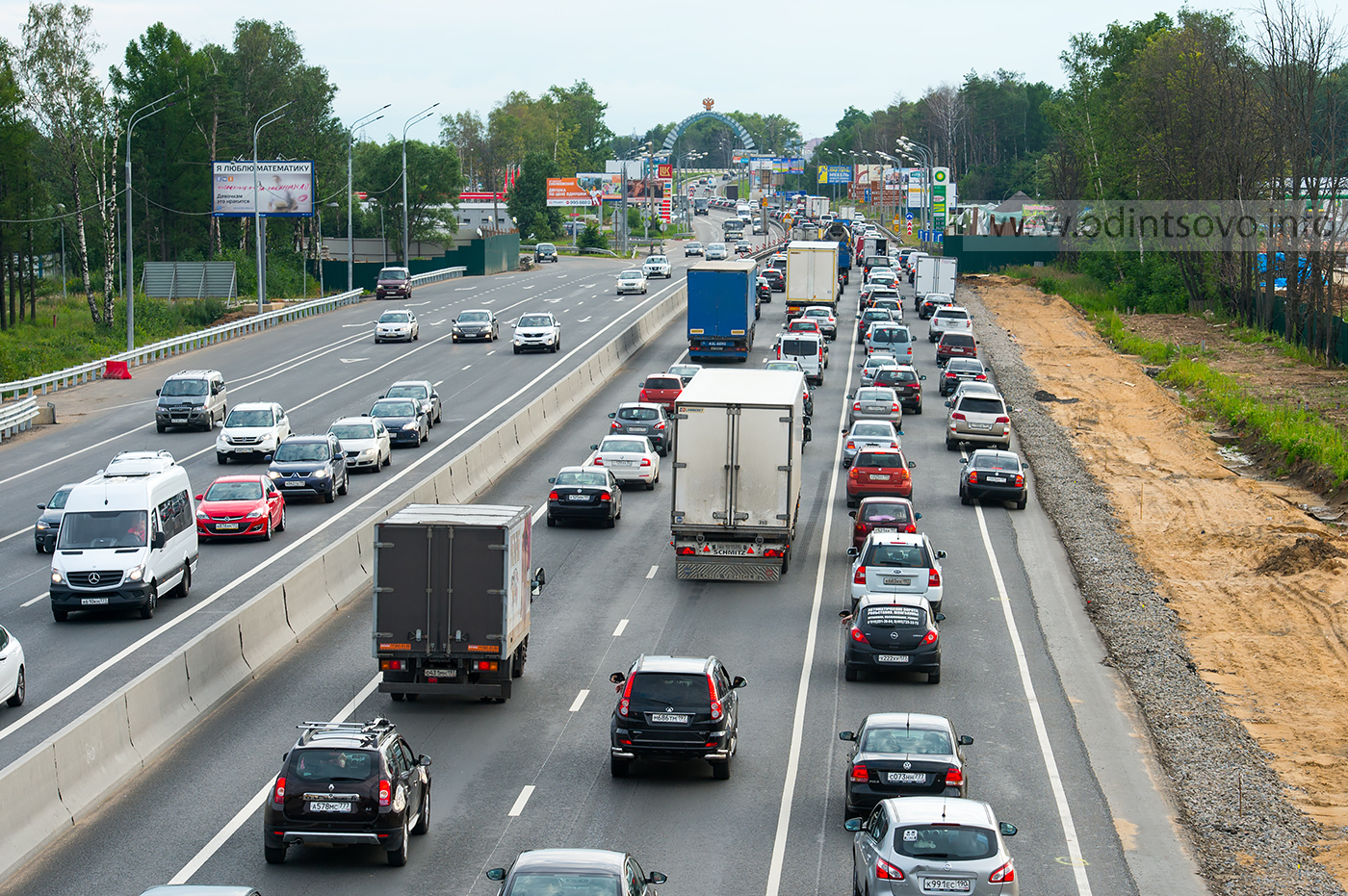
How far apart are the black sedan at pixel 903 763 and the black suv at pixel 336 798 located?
16.6 ft

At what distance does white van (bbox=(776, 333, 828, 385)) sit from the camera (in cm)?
5722

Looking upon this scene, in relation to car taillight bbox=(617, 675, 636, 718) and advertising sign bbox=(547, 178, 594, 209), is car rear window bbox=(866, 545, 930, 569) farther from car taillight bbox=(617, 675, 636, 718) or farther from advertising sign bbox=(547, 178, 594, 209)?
advertising sign bbox=(547, 178, 594, 209)

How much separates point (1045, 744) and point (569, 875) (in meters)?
10.8

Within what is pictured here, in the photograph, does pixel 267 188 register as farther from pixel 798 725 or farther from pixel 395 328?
pixel 798 725

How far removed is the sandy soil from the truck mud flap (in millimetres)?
7968

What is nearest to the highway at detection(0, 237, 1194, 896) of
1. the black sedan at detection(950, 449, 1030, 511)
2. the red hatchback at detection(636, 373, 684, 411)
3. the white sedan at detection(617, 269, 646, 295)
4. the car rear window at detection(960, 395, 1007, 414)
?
the black sedan at detection(950, 449, 1030, 511)

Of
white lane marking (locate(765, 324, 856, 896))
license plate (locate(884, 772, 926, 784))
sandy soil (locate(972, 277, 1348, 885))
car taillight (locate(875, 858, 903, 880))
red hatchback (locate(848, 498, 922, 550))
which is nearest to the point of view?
car taillight (locate(875, 858, 903, 880))

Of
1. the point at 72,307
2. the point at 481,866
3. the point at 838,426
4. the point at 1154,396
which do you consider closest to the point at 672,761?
the point at 481,866

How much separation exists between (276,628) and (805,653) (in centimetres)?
858

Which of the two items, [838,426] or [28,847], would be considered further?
[838,426]

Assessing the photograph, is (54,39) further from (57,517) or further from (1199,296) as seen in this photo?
(1199,296)

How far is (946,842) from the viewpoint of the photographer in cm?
1389

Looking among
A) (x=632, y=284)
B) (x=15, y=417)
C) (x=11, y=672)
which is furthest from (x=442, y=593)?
(x=632, y=284)

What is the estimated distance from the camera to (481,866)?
52.7ft
